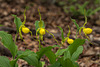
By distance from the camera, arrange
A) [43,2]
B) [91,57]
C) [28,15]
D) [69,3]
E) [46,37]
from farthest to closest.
Result: 1. [69,3]
2. [43,2]
3. [28,15]
4. [46,37]
5. [91,57]

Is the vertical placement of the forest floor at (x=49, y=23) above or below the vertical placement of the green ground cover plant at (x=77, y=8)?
below

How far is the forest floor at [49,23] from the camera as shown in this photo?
248cm

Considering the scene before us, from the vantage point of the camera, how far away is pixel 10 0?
4.64 meters

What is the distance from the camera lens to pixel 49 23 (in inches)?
154

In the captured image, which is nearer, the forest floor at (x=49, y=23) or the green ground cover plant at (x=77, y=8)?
the forest floor at (x=49, y=23)

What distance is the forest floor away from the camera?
2.48 meters

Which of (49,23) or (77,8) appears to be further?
(77,8)

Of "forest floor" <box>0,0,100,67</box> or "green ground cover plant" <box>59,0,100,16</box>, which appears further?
"green ground cover plant" <box>59,0,100,16</box>

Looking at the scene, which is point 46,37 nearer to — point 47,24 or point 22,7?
point 47,24

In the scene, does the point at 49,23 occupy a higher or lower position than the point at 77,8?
lower

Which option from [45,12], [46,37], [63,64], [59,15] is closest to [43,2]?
[45,12]

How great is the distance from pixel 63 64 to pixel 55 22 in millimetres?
2709

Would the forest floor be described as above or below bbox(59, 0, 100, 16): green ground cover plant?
below

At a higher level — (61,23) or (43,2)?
(43,2)
